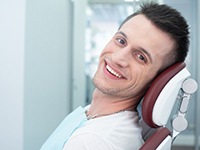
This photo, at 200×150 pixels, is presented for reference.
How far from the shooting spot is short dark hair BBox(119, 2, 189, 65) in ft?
2.95

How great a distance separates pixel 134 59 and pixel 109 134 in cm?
26

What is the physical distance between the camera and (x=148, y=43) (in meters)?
0.90

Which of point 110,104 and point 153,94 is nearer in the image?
point 153,94

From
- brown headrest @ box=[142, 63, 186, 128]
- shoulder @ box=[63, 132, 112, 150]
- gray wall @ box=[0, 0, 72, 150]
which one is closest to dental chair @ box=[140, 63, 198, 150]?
brown headrest @ box=[142, 63, 186, 128]

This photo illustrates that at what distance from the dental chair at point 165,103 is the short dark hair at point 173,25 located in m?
0.07

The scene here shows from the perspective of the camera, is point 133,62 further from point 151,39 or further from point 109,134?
point 109,134

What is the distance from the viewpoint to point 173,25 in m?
0.90

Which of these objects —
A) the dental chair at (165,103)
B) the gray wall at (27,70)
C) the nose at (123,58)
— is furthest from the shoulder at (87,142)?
the gray wall at (27,70)

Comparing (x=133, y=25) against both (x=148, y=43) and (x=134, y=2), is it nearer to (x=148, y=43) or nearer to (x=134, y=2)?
(x=148, y=43)

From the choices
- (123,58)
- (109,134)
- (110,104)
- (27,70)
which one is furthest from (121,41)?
(27,70)

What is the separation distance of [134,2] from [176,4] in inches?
11.5

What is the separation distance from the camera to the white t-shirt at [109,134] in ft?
2.56

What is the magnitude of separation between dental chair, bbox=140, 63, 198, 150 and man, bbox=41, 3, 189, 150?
0.07 m

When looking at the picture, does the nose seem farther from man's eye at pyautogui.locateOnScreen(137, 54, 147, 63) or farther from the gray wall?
the gray wall
